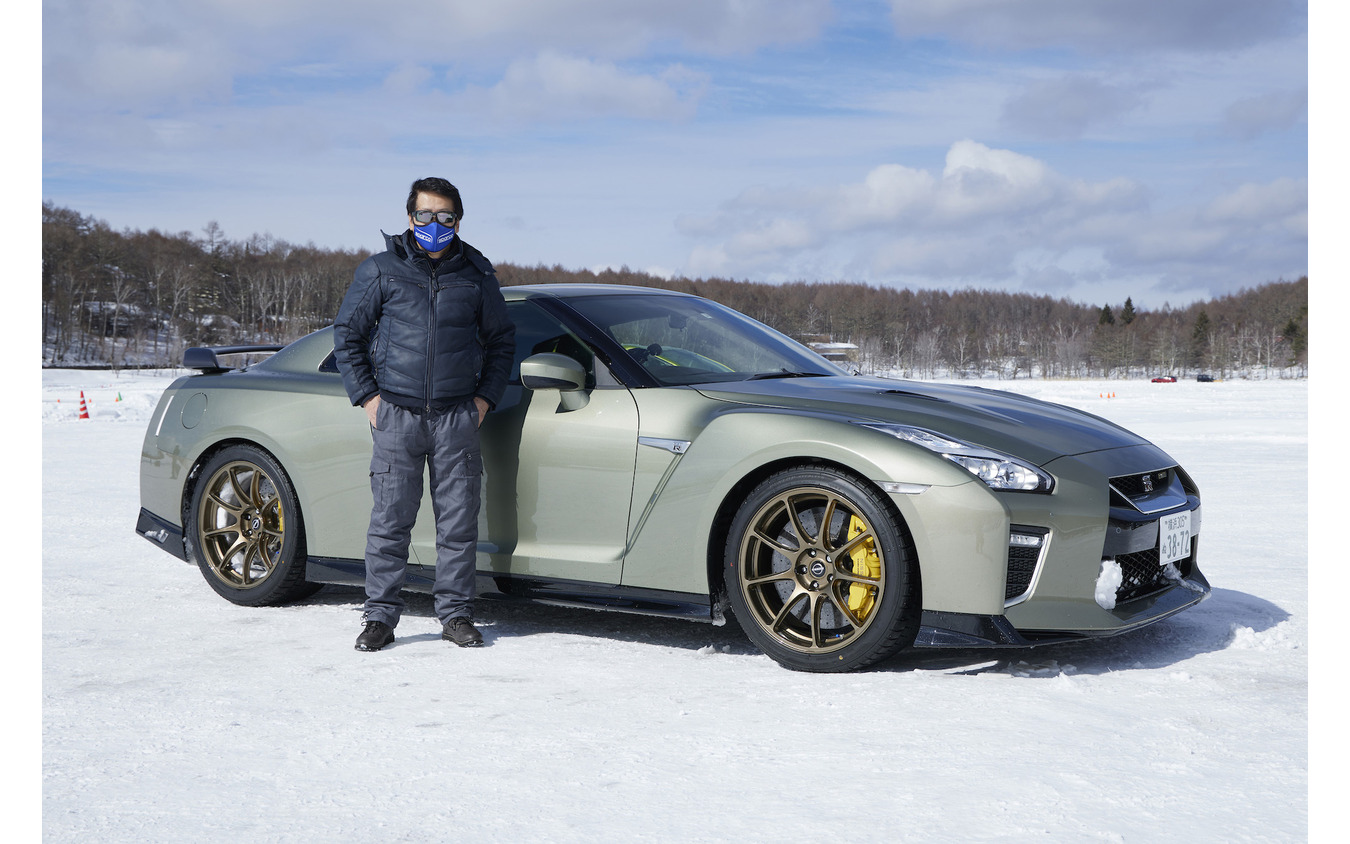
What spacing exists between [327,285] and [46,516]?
4859 inches

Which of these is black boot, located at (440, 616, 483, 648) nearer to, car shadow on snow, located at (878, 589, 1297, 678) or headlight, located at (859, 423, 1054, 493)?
car shadow on snow, located at (878, 589, 1297, 678)

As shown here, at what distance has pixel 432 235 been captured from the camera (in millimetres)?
4750

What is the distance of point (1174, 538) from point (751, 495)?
1.66 metres

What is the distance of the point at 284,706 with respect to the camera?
3.81 m

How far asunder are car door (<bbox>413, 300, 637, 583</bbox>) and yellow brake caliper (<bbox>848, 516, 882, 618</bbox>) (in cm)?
93

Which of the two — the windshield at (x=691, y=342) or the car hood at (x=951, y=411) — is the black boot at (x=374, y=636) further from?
the car hood at (x=951, y=411)

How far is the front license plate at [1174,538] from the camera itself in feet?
14.1

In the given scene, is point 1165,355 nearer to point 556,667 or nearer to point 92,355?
point 92,355

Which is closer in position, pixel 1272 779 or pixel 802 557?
pixel 1272 779

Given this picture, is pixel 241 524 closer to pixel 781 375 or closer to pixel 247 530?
pixel 247 530

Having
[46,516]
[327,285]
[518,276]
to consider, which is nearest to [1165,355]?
[518,276]

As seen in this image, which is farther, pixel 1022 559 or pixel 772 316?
pixel 772 316

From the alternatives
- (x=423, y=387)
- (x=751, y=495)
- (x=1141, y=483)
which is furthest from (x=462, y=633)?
(x=1141, y=483)

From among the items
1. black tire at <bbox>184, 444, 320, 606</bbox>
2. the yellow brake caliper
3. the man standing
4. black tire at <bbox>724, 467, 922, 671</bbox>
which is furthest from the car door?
the yellow brake caliper
